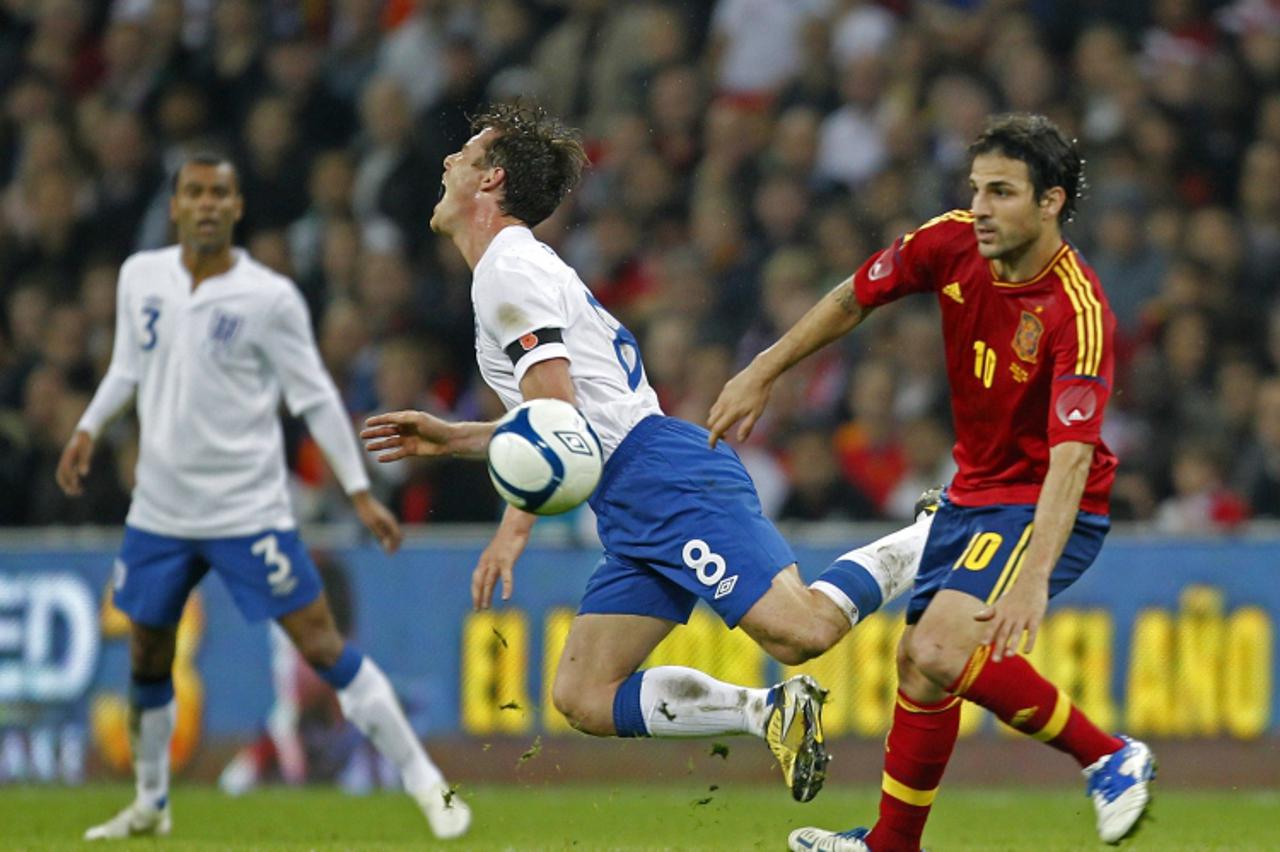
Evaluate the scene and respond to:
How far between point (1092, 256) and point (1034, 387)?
5263 mm

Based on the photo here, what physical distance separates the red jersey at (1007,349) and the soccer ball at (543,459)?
1018 mm

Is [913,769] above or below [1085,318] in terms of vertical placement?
below

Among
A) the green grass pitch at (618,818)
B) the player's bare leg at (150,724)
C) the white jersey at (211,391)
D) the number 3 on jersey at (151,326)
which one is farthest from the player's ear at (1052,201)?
the player's bare leg at (150,724)

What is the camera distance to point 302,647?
7746mm

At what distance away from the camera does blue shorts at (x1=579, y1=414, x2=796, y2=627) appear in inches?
230

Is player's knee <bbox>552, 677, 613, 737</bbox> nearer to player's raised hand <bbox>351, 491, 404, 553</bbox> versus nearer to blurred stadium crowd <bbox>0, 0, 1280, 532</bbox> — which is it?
player's raised hand <bbox>351, 491, 404, 553</bbox>

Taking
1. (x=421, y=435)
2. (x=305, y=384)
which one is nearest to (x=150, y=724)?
(x=305, y=384)

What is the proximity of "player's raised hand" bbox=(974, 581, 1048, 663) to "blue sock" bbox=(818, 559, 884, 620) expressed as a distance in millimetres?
715

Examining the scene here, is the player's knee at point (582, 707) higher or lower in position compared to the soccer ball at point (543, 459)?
lower

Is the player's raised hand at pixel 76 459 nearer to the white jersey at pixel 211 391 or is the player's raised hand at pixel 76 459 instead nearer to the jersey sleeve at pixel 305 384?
the white jersey at pixel 211 391

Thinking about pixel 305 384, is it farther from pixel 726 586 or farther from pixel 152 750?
pixel 726 586

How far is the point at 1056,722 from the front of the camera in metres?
5.97

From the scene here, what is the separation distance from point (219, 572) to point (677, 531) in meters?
2.52

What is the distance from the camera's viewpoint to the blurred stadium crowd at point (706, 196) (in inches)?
408
